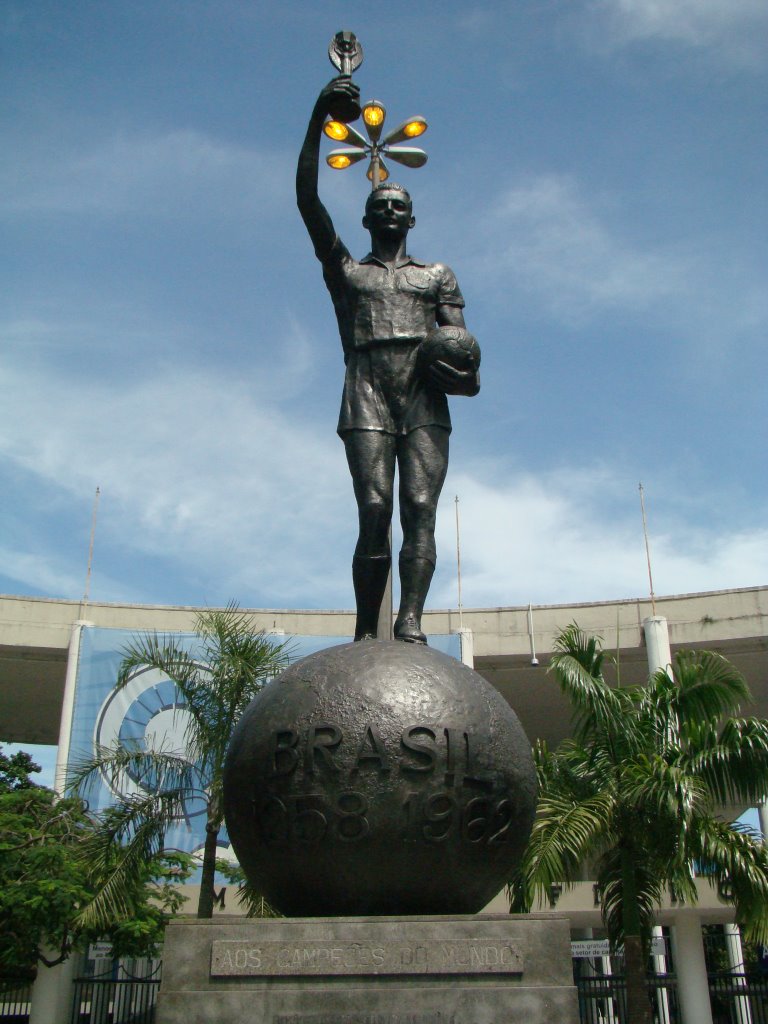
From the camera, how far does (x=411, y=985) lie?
14.1ft

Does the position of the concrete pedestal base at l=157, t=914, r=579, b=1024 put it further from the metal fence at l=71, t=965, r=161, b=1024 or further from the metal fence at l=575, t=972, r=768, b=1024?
the metal fence at l=71, t=965, r=161, b=1024

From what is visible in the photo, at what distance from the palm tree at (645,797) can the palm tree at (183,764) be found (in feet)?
12.9

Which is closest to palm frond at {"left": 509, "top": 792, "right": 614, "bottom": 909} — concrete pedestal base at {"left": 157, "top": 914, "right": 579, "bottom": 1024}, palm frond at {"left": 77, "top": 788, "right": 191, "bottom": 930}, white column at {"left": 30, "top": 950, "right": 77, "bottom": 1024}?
palm frond at {"left": 77, "top": 788, "right": 191, "bottom": 930}

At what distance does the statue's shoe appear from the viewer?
5.91m

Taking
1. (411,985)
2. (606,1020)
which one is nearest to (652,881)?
(606,1020)

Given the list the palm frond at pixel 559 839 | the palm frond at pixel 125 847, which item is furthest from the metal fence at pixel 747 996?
the palm frond at pixel 125 847

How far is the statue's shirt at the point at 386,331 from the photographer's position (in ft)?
21.0

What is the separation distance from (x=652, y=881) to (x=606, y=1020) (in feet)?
25.3

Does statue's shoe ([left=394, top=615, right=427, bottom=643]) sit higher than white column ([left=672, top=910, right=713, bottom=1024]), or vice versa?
statue's shoe ([left=394, top=615, right=427, bottom=643])

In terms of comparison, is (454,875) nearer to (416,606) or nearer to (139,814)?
(416,606)

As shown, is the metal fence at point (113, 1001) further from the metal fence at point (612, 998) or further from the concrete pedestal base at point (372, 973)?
the concrete pedestal base at point (372, 973)

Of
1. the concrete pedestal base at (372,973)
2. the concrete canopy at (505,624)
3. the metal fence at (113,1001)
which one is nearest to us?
the concrete pedestal base at (372,973)

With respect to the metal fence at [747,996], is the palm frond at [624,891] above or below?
above

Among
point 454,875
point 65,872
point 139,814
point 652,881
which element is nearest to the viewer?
point 454,875
